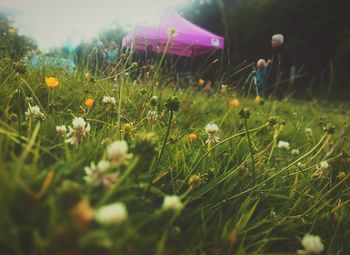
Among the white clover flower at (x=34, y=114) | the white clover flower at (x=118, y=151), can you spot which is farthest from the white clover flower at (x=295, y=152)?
the white clover flower at (x=118, y=151)

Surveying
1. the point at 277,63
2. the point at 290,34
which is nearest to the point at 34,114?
the point at 277,63

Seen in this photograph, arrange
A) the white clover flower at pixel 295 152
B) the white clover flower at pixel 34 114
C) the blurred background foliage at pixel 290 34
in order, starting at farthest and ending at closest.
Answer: the blurred background foliage at pixel 290 34
the white clover flower at pixel 295 152
the white clover flower at pixel 34 114

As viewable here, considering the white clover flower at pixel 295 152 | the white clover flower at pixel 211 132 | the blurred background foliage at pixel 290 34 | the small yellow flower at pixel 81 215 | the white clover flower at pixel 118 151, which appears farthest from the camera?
the blurred background foliage at pixel 290 34

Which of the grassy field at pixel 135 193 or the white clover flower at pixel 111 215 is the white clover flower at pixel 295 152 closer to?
the grassy field at pixel 135 193

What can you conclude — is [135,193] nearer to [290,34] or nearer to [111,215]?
[111,215]

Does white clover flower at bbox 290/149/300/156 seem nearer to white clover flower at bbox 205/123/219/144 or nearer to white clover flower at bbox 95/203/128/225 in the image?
white clover flower at bbox 205/123/219/144

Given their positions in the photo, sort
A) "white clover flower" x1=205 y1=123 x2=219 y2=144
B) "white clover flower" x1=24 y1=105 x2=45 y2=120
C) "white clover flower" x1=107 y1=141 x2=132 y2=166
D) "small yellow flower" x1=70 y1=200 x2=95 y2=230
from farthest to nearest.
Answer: "white clover flower" x1=205 y1=123 x2=219 y2=144
"white clover flower" x1=24 y1=105 x2=45 y2=120
"white clover flower" x1=107 y1=141 x2=132 y2=166
"small yellow flower" x1=70 y1=200 x2=95 y2=230

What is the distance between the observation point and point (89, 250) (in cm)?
61

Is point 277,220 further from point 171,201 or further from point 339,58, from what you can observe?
point 339,58

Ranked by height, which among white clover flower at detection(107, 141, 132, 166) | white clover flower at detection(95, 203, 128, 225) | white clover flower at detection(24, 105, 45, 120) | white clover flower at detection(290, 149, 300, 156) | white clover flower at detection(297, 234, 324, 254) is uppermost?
white clover flower at detection(107, 141, 132, 166)

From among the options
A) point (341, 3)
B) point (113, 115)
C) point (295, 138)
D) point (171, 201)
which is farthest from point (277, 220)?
point (341, 3)

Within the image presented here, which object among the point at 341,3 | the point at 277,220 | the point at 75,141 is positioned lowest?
the point at 277,220

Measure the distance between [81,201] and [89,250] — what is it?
3.2 inches

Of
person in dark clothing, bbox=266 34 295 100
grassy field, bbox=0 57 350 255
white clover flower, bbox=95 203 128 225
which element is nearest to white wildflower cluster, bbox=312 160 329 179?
grassy field, bbox=0 57 350 255
